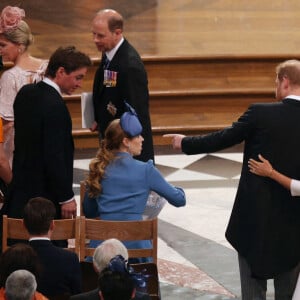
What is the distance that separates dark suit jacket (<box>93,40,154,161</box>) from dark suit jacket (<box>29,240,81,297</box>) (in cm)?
176

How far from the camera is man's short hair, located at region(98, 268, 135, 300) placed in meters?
3.11

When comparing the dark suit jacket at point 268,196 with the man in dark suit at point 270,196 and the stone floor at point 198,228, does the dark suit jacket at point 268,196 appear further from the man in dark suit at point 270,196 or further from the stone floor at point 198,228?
the stone floor at point 198,228

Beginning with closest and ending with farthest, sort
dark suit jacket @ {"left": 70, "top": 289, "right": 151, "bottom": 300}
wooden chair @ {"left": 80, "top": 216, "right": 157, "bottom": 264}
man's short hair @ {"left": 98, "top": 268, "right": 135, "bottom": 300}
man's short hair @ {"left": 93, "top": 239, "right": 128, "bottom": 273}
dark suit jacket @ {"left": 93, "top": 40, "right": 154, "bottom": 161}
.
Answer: man's short hair @ {"left": 98, "top": 268, "right": 135, "bottom": 300}, dark suit jacket @ {"left": 70, "top": 289, "right": 151, "bottom": 300}, man's short hair @ {"left": 93, "top": 239, "right": 128, "bottom": 273}, wooden chair @ {"left": 80, "top": 216, "right": 157, "bottom": 264}, dark suit jacket @ {"left": 93, "top": 40, "right": 154, "bottom": 161}

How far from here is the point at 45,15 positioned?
951 centimetres

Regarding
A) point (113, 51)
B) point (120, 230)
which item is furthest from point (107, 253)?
point (113, 51)

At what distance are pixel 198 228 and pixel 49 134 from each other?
2.05 meters

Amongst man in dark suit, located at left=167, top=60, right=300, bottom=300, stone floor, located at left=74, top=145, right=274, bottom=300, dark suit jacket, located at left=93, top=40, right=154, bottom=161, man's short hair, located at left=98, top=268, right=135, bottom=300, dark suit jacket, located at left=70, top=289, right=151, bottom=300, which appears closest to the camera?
man's short hair, located at left=98, top=268, right=135, bottom=300

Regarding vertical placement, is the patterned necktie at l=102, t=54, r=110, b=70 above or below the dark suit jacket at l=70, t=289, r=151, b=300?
above

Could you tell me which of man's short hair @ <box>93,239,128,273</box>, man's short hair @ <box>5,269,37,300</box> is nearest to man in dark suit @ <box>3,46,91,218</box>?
man's short hair @ <box>93,239,128,273</box>

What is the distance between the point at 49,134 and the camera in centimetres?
432

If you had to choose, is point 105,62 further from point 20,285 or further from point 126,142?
point 20,285

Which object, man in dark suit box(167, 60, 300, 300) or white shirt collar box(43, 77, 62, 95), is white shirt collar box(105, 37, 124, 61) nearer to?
white shirt collar box(43, 77, 62, 95)

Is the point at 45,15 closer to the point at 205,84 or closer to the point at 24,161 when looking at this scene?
the point at 205,84

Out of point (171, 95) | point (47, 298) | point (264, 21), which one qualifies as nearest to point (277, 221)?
point (47, 298)
